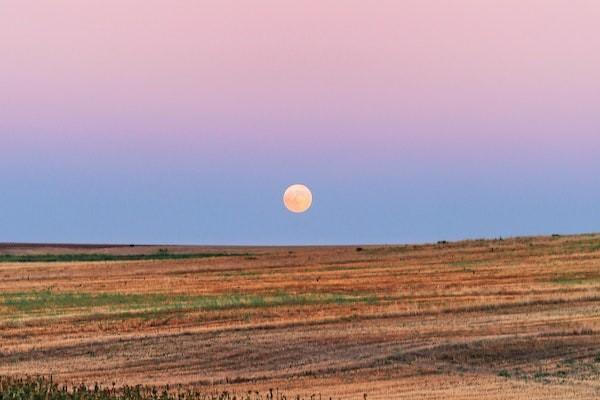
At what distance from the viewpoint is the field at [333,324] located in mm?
26000

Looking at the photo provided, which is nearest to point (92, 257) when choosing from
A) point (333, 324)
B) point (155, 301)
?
point (155, 301)

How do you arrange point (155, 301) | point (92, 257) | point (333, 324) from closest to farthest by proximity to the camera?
Result: 1. point (333, 324)
2. point (155, 301)
3. point (92, 257)

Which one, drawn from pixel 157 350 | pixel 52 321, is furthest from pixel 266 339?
pixel 52 321

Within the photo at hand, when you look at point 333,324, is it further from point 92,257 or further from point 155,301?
point 92,257

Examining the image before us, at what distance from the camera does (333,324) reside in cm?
3491

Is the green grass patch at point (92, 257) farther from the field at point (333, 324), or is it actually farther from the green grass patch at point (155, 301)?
the green grass patch at point (155, 301)

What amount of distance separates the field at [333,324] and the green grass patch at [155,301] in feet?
0.24

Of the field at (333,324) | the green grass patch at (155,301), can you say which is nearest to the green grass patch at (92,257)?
the field at (333,324)

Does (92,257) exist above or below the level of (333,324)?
above

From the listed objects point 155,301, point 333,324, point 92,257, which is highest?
point 92,257

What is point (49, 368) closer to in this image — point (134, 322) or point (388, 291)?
point (134, 322)

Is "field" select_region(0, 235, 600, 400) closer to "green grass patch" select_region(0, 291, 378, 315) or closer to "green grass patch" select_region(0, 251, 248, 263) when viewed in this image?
"green grass patch" select_region(0, 291, 378, 315)

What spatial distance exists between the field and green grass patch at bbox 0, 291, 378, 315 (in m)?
0.07

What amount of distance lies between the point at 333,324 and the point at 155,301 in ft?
32.3
